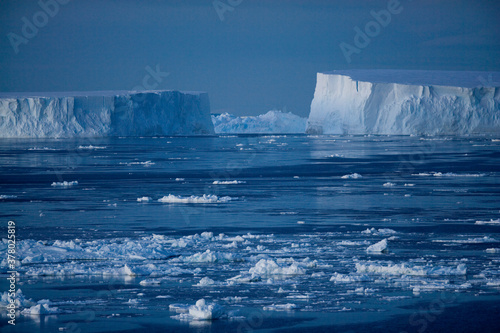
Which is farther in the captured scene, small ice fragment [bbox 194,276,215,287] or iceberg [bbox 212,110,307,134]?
iceberg [bbox 212,110,307,134]

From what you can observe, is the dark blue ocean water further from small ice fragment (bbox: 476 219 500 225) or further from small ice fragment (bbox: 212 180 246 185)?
small ice fragment (bbox: 212 180 246 185)

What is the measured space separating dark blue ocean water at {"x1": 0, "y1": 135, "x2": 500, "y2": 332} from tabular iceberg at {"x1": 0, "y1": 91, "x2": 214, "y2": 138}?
3116 cm

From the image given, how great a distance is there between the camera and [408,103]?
A: 163 ft

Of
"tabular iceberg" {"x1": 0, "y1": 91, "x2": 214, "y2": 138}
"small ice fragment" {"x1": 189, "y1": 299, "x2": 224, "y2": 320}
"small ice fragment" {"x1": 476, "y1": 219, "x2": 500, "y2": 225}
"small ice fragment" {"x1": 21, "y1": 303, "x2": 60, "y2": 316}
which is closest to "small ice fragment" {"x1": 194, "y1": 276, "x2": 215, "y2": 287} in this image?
"small ice fragment" {"x1": 189, "y1": 299, "x2": 224, "y2": 320}

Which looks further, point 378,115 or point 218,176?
point 378,115

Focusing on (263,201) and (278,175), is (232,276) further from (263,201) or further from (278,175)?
(278,175)

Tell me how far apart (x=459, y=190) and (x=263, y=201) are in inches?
182

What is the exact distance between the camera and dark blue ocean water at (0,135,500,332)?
6711 mm

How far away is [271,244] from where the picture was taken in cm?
1004

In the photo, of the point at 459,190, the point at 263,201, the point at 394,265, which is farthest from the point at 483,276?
the point at 459,190

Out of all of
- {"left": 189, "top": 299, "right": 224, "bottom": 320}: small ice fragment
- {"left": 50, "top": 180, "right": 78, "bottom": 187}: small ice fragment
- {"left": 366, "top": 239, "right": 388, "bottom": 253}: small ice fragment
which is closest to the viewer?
{"left": 189, "top": 299, "right": 224, "bottom": 320}: small ice fragment

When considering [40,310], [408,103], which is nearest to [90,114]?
[408,103]

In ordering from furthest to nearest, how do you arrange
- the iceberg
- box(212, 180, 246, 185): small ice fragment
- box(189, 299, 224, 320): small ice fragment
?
the iceberg → box(212, 180, 246, 185): small ice fragment → box(189, 299, 224, 320): small ice fragment

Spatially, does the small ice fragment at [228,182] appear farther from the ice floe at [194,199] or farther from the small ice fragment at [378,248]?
the small ice fragment at [378,248]
